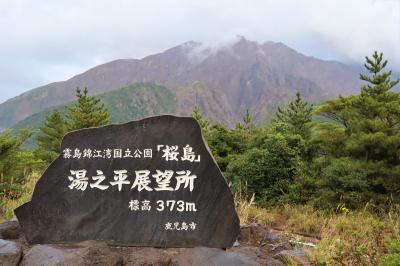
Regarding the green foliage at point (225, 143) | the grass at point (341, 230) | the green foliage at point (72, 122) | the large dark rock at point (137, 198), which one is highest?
the green foliage at point (72, 122)

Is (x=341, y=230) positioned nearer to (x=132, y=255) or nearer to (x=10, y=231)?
(x=132, y=255)

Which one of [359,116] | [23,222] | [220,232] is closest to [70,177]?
[23,222]

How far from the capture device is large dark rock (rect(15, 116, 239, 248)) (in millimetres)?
5578

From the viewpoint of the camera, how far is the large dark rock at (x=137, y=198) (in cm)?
558

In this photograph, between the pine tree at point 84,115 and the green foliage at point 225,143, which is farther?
the pine tree at point 84,115

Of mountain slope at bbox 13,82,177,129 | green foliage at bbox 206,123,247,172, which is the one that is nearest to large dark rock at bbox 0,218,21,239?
green foliage at bbox 206,123,247,172

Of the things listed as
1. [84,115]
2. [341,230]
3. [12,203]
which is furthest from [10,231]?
[84,115]

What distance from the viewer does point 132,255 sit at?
5359mm

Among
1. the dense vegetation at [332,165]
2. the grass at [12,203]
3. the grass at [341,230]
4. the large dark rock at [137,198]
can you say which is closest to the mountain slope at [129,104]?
the dense vegetation at [332,165]

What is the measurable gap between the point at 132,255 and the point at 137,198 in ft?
2.30

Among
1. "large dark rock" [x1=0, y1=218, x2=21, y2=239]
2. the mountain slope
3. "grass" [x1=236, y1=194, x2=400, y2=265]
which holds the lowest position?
"grass" [x1=236, y1=194, x2=400, y2=265]

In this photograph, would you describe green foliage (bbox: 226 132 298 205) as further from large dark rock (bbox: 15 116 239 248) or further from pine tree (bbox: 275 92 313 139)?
pine tree (bbox: 275 92 313 139)

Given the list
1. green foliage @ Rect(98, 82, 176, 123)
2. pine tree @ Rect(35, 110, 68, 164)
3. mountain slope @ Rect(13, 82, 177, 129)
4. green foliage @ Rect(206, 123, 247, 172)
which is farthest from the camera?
green foliage @ Rect(98, 82, 176, 123)

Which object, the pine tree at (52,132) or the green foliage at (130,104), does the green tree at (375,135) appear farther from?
the green foliage at (130,104)
